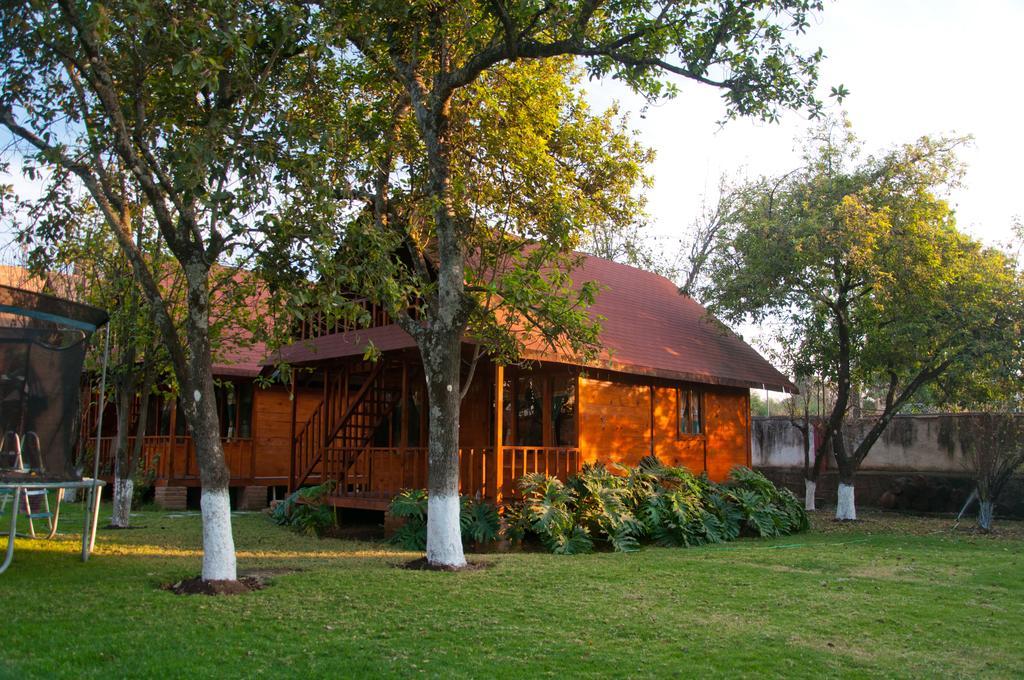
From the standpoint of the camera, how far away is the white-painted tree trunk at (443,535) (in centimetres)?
1056

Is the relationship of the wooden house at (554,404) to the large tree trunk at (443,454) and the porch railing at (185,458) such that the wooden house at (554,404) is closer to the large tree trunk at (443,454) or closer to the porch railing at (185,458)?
the large tree trunk at (443,454)

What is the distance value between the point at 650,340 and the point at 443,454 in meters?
7.99

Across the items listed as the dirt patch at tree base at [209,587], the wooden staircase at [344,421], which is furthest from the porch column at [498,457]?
the dirt patch at tree base at [209,587]

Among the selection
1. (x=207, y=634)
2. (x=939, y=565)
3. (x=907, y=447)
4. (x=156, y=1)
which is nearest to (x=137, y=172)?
(x=156, y=1)

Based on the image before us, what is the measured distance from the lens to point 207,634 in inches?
269

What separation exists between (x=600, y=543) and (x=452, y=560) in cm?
403

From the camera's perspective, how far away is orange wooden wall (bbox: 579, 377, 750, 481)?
1590 cm

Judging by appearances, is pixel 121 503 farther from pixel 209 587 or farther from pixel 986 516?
pixel 986 516

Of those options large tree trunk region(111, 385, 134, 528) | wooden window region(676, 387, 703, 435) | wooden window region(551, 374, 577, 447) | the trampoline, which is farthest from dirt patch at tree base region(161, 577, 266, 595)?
wooden window region(676, 387, 703, 435)

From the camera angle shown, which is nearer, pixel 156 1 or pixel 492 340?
pixel 156 1

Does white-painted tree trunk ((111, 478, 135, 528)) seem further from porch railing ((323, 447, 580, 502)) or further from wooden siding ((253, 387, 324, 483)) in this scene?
wooden siding ((253, 387, 324, 483))

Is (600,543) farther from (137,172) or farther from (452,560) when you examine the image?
(137,172)

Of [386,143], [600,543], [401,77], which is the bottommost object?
[600,543]

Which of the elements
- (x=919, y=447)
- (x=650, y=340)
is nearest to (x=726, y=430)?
(x=650, y=340)
